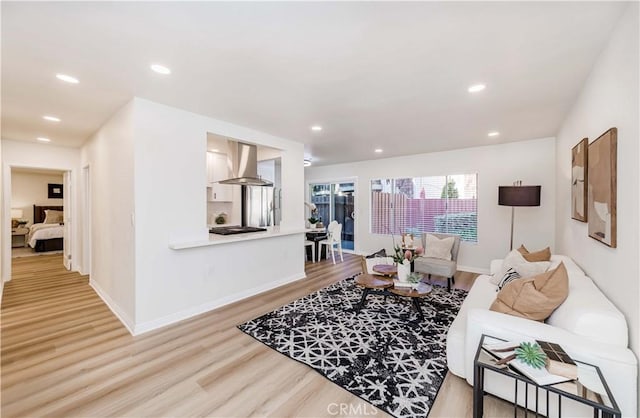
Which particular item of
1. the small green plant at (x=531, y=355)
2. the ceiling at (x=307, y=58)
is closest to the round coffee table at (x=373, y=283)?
the small green plant at (x=531, y=355)

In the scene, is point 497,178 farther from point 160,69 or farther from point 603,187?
point 160,69

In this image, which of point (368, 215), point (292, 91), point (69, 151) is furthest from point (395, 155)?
point (69, 151)

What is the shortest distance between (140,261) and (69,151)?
4030 mm

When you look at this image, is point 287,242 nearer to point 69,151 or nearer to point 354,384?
point 354,384

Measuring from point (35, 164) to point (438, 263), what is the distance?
7.24 meters

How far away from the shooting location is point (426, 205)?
575 centimetres

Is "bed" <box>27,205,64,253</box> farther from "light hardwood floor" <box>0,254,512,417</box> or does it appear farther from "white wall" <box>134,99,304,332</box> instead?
"white wall" <box>134,99,304,332</box>

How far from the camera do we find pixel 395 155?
5.98 metres

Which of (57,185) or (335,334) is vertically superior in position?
(57,185)

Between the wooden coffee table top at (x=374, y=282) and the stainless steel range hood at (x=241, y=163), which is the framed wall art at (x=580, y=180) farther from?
the stainless steel range hood at (x=241, y=163)

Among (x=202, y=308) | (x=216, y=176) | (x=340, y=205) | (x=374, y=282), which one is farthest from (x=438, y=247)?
(x=216, y=176)

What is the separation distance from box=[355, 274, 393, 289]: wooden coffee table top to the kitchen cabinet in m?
3.52

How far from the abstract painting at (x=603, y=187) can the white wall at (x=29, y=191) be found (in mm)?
11488

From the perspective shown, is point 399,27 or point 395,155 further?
point 395,155
